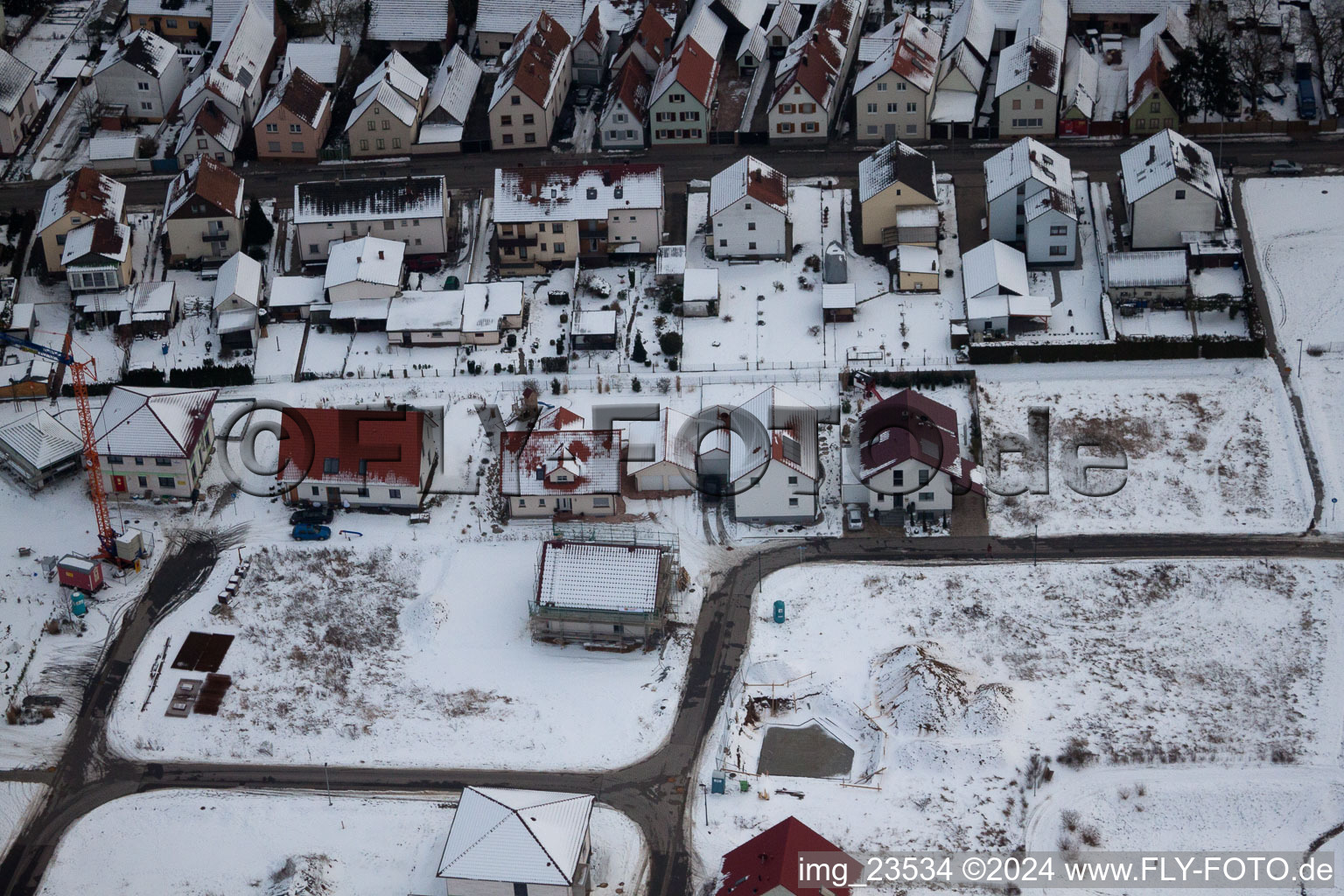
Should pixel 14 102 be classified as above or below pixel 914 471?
above

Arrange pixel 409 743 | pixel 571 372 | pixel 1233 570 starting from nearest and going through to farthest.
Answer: pixel 409 743, pixel 1233 570, pixel 571 372

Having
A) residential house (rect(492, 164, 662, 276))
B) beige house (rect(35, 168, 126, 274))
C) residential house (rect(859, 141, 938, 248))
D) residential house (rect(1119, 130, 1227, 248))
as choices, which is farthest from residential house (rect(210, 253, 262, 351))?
residential house (rect(1119, 130, 1227, 248))

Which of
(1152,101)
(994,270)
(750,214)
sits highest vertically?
(1152,101)

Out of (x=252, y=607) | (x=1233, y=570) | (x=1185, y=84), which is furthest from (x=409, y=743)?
(x=1185, y=84)

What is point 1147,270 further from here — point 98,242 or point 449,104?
point 98,242

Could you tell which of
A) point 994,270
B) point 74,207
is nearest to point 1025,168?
point 994,270

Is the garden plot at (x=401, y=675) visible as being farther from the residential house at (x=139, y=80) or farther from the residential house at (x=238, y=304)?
the residential house at (x=139, y=80)

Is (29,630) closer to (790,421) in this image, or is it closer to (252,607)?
(252,607)
